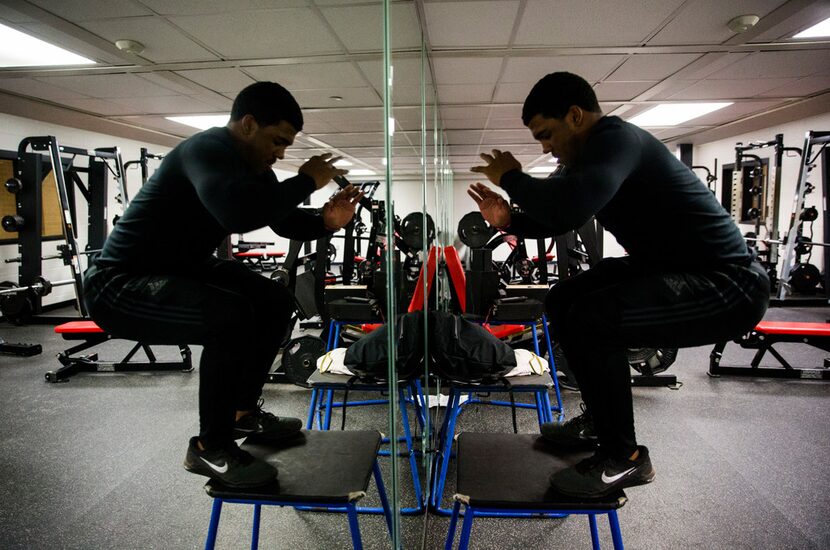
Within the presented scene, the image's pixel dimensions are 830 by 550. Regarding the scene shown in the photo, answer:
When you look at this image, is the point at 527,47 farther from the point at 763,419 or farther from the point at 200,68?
the point at 200,68

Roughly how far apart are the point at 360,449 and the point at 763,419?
284 cm

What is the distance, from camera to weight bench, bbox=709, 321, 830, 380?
3.39 meters

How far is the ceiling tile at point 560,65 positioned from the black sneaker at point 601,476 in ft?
12.0

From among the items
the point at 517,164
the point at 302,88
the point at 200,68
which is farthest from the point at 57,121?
the point at 517,164

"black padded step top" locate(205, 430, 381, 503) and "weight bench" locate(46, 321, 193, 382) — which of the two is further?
"weight bench" locate(46, 321, 193, 382)

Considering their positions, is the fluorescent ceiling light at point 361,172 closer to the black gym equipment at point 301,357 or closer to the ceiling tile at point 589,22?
the black gym equipment at point 301,357

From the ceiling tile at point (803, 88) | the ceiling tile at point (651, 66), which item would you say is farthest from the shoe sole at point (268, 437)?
the ceiling tile at point (803, 88)

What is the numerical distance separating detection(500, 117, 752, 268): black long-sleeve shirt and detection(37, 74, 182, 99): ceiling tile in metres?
0.88

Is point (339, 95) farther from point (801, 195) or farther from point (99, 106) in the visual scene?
point (801, 195)

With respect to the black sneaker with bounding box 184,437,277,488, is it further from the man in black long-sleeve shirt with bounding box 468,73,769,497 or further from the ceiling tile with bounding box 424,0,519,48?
the ceiling tile with bounding box 424,0,519,48

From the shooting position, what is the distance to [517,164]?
131 centimetres

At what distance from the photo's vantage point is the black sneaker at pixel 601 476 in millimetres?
1175

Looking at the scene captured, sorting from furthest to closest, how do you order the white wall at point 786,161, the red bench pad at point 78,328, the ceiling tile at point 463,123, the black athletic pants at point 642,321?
the white wall at point 786,161
the ceiling tile at point 463,123
the red bench pad at point 78,328
the black athletic pants at point 642,321

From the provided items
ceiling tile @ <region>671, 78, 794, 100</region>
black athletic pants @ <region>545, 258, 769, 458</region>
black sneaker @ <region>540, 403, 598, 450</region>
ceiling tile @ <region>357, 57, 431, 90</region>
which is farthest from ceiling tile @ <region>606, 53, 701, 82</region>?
black sneaker @ <region>540, 403, 598, 450</region>
